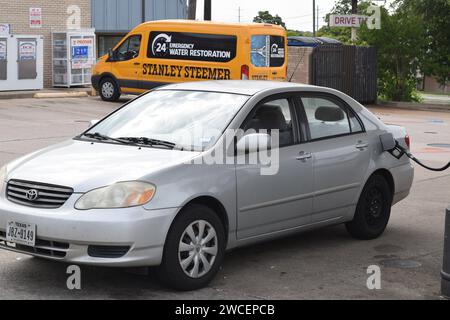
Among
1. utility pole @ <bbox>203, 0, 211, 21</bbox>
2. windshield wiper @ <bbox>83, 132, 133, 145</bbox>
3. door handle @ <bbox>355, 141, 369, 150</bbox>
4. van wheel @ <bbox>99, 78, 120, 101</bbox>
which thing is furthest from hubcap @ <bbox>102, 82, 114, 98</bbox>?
windshield wiper @ <bbox>83, 132, 133, 145</bbox>

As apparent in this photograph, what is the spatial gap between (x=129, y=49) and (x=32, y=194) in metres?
18.8

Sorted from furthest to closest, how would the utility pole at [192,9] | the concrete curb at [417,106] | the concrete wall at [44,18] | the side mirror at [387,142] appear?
the utility pole at [192,9]
the concrete curb at [417,106]
the concrete wall at [44,18]
the side mirror at [387,142]

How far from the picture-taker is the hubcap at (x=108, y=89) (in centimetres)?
2509

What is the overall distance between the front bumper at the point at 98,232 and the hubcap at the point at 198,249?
22cm

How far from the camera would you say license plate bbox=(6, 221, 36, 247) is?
5.96 meters

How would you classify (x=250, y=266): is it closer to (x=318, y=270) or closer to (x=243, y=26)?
(x=318, y=270)

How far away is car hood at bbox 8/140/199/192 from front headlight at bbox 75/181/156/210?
51 millimetres

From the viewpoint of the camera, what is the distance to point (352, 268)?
279 inches

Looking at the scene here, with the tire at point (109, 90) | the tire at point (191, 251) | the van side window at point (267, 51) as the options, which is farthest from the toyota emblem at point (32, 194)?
the tire at point (109, 90)

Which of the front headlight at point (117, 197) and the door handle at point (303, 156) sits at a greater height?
the door handle at point (303, 156)

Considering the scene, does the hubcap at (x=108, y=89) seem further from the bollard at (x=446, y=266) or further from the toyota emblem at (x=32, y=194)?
the bollard at (x=446, y=266)

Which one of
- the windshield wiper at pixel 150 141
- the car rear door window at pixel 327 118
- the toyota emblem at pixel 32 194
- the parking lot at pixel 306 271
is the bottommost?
the parking lot at pixel 306 271

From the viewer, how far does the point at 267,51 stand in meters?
23.9

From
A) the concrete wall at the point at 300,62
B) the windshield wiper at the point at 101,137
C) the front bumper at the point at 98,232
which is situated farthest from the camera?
the concrete wall at the point at 300,62
